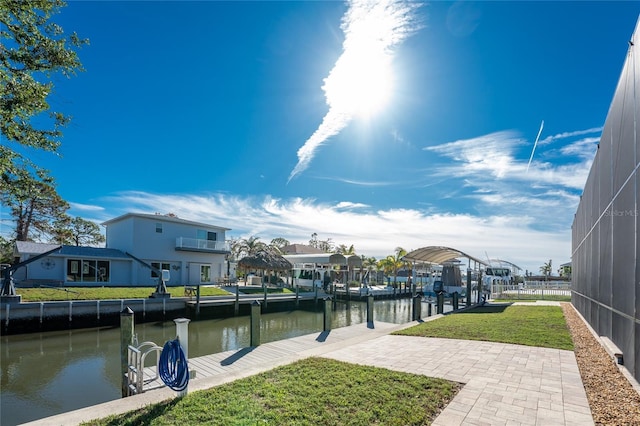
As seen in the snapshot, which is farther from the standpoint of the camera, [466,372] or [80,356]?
[80,356]

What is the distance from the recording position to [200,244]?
30156 mm

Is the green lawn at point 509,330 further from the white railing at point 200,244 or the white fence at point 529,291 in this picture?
the white railing at point 200,244

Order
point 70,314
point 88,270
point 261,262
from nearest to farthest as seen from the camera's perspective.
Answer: point 70,314 < point 88,270 < point 261,262

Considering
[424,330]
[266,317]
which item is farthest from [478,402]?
[266,317]

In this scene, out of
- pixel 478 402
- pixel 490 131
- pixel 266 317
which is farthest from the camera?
pixel 266 317

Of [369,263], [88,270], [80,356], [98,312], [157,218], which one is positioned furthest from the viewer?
[369,263]

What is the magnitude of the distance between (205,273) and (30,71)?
25.6 m

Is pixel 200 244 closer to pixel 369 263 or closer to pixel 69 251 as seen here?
pixel 69 251

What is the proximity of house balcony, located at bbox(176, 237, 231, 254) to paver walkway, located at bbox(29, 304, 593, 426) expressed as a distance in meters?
21.2

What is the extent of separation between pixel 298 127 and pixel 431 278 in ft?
91.6

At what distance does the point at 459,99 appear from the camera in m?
13.7

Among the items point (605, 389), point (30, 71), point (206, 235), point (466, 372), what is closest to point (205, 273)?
point (206, 235)

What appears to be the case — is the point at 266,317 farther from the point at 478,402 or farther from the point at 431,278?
A: the point at 431,278

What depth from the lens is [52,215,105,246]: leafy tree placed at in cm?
3378
